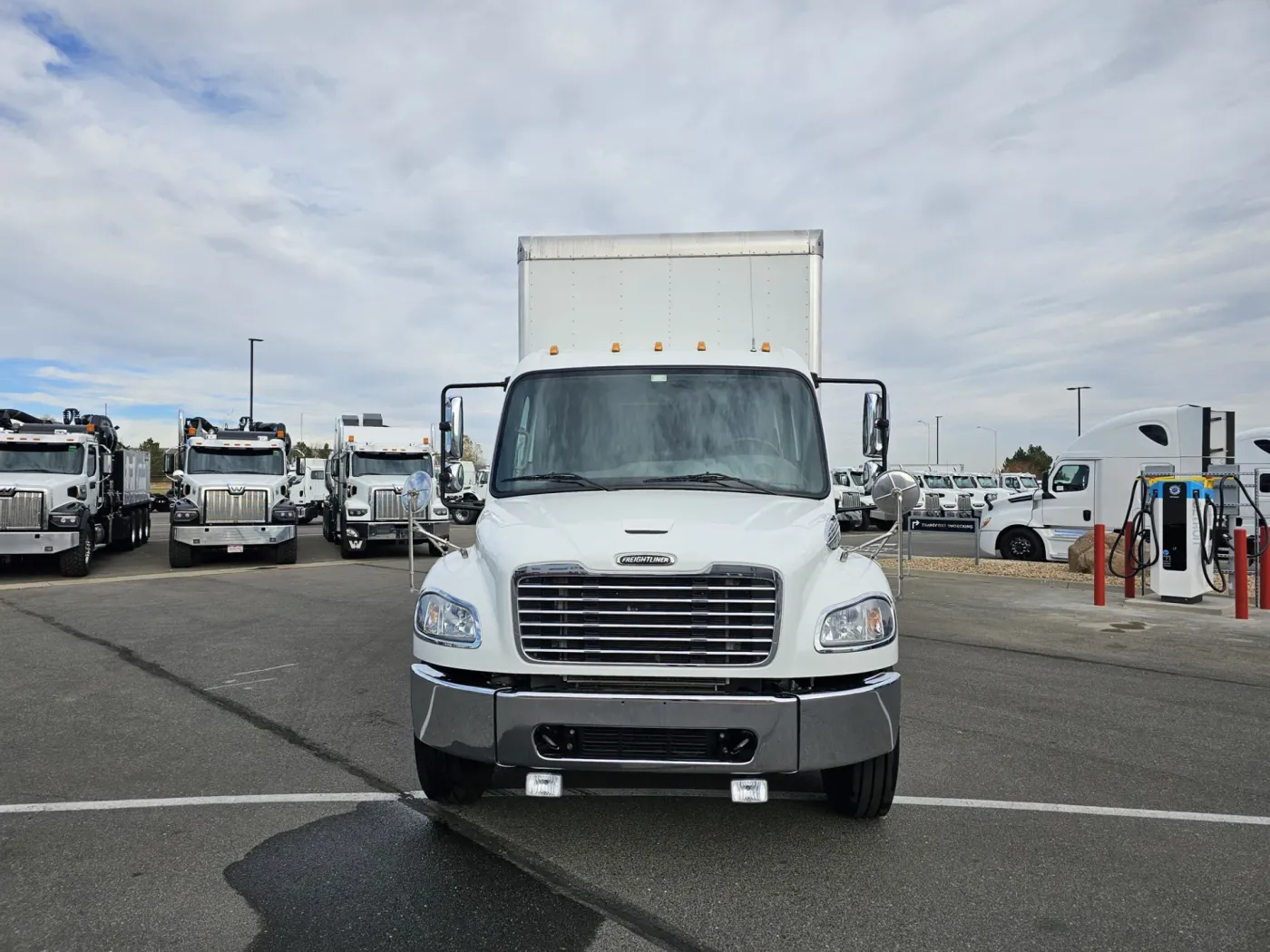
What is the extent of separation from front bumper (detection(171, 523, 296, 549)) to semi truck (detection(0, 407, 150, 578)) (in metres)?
1.59

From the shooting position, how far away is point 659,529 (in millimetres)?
4172

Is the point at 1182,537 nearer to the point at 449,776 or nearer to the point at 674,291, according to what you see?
the point at 674,291

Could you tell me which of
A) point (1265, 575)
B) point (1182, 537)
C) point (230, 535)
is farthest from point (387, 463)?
point (1265, 575)

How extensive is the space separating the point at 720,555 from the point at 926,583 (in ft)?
40.4

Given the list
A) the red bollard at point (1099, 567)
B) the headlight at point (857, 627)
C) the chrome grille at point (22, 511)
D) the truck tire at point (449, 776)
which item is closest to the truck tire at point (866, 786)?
the headlight at point (857, 627)

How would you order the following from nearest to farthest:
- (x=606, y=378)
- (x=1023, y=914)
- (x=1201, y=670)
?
(x=1023, y=914) < (x=606, y=378) < (x=1201, y=670)

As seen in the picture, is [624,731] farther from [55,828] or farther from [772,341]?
[772,341]

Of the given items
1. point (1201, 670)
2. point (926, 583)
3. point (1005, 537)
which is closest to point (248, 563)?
point (926, 583)

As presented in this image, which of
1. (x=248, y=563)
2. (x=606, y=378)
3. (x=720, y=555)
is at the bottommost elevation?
(x=248, y=563)

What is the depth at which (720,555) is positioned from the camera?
158 inches

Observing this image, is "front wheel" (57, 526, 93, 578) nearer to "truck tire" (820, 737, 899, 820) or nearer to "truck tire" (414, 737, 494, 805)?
"truck tire" (414, 737, 494, 805)

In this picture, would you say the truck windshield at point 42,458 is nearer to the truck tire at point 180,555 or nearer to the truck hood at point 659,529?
the truck tire at point 180,555

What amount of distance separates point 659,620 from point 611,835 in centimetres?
113

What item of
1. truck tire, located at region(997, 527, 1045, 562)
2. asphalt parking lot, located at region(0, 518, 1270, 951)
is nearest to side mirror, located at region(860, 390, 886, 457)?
asphalt parking lot, located at region(0, 518, 1270, 951)
